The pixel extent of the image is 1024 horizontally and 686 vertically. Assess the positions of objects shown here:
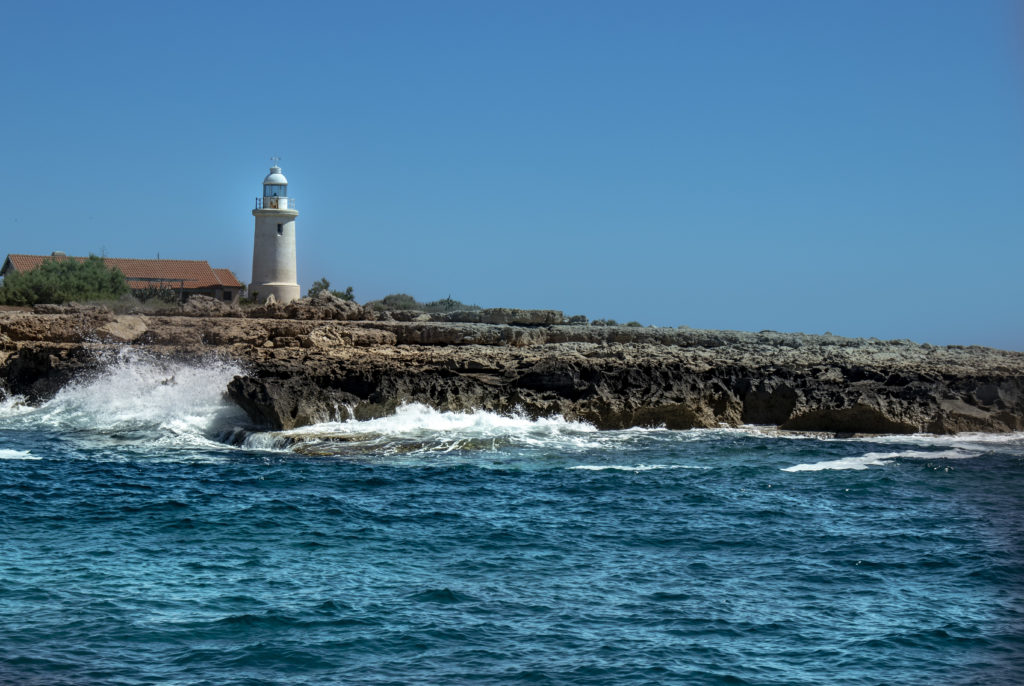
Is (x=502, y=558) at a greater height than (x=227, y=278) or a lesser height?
lesser

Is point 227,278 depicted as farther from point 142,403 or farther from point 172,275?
point 142,403

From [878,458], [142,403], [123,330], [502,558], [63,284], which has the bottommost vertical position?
[502,558]

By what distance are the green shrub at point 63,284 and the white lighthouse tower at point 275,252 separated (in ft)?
18.0

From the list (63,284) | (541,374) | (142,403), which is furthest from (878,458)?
(63,284)

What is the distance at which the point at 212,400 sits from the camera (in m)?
19.7

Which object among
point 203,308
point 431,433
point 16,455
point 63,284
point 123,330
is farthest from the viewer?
point 63,284

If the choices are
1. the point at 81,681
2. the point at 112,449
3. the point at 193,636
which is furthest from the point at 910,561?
the point at 112,449

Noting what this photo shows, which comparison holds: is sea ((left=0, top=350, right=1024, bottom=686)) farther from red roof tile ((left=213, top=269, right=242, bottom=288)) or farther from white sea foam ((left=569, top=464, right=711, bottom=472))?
red roof tile ((left=213, top=269, right=242, bottom=288))

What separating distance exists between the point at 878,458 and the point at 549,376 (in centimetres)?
607

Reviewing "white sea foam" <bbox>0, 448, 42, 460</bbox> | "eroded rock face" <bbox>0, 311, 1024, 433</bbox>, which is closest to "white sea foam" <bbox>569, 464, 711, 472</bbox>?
"eroded rock face" <bbox>0, 311, 1024, 433</bbox>

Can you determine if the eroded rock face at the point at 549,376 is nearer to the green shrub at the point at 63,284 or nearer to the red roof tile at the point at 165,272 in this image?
the green shrub at the point at 63,284

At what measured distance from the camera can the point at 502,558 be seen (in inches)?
380

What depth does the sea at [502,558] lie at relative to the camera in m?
6.86

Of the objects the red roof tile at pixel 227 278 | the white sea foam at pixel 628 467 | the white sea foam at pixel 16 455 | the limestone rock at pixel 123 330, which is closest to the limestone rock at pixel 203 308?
the limestone rock at pixel 123 330
